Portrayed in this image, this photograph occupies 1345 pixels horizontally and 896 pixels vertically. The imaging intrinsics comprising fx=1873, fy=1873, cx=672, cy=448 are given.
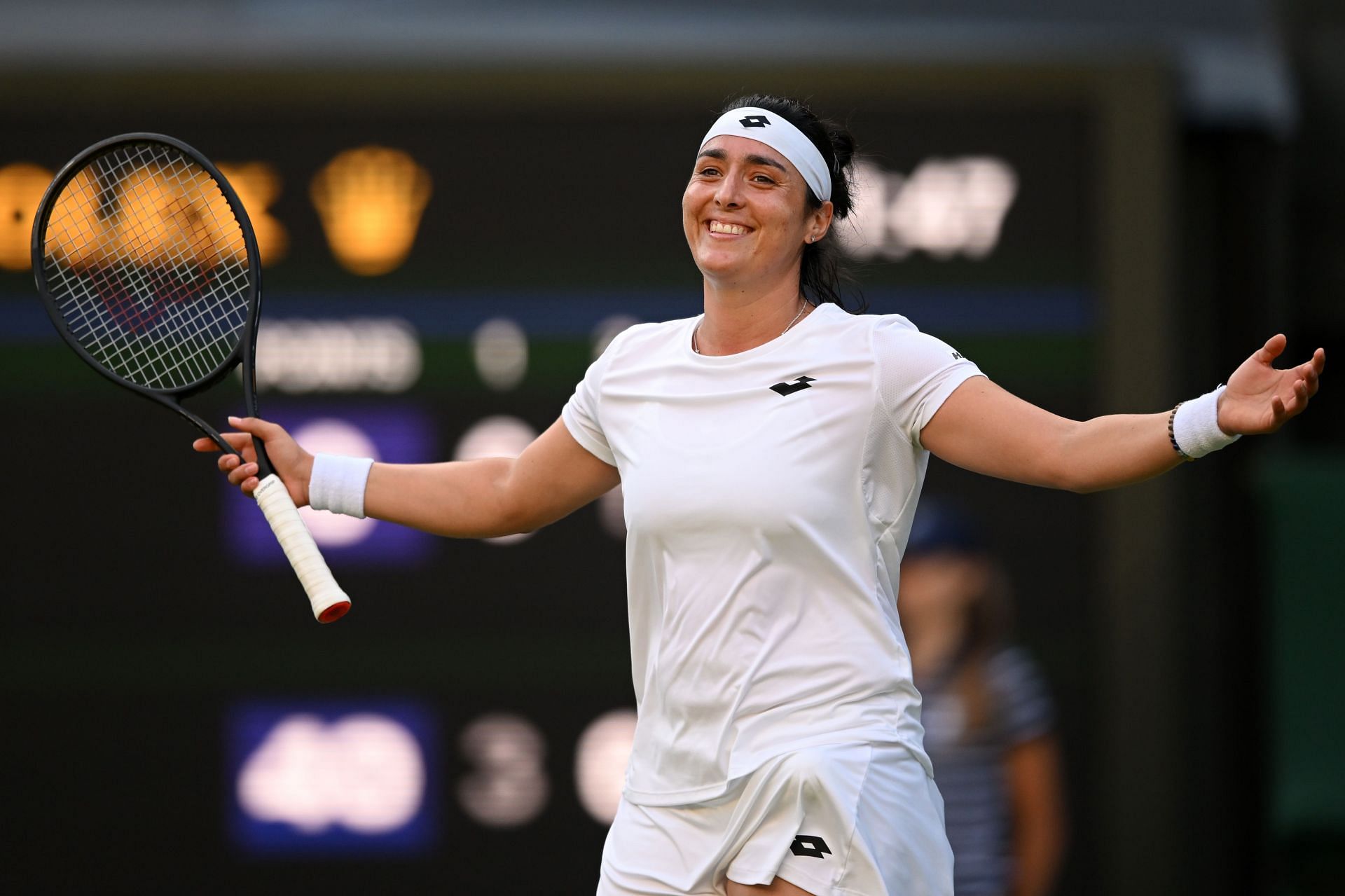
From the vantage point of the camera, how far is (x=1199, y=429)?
2605 mm

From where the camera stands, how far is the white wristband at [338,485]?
3.21 metres

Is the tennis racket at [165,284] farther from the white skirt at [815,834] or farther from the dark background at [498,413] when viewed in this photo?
the white skirt at [815,834]

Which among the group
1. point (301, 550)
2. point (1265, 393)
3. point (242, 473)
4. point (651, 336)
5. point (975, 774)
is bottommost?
point (975, 774)

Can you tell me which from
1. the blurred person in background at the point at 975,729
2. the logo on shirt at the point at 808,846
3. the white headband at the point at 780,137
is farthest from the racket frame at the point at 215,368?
the blurred person in background at the point at 975,729

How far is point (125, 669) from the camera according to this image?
5391mm

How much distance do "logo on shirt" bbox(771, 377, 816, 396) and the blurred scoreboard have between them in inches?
98.9

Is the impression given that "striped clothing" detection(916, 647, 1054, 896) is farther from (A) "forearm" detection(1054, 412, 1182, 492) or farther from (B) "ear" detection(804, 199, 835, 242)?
(A) "forearm" detection(1054, 412, 1182, 492)

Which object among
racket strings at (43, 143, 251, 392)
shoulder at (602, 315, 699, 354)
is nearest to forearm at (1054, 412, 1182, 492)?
shoulder at (602, 315, 699, 354)

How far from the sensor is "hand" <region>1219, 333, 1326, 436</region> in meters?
2.54

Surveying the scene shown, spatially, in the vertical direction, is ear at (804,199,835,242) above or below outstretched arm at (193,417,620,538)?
above

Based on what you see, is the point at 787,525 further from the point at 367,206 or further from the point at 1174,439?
the point at 367,206

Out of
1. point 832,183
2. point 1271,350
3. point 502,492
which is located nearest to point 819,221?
point 832,183

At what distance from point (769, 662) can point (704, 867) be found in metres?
0.32

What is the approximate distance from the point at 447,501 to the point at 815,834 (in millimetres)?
913
